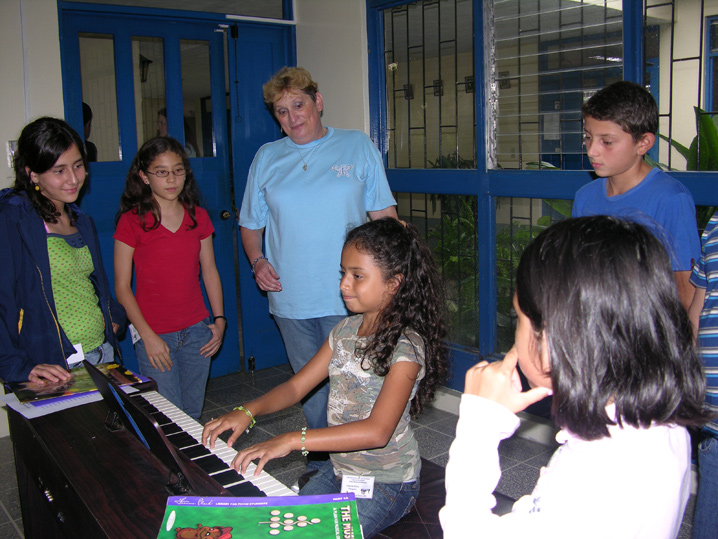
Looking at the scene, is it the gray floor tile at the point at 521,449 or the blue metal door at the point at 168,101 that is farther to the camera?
the blue metal door at the point at 168,101

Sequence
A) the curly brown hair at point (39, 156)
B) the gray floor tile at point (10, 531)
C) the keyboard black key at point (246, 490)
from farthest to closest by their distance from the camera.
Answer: the gray floor tile at point (10, 531) < the curly brown hair at point (39, 156) < the keyboard black key at point (246, 490)

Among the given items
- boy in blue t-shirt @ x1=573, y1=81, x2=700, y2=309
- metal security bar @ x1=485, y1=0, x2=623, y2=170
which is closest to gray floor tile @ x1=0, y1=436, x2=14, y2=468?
metal security bar @ x1=485, y1=0, x2=623, y2=170

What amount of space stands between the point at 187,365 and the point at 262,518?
1594 millimetres

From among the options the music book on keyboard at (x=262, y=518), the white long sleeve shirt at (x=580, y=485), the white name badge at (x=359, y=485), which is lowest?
the white name badge at (x=359, y=485)

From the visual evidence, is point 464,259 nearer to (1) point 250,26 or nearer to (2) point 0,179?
(1) point 250,26

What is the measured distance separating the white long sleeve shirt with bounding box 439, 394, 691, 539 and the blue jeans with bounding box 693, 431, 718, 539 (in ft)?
2.66

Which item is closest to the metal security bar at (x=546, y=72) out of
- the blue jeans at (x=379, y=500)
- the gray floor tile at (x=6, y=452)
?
the blue jeans at (x=379, y=500)

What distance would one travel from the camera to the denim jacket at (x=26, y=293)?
7.27 ft

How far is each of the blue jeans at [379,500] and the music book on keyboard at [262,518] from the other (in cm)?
41

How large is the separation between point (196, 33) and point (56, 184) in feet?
7.40

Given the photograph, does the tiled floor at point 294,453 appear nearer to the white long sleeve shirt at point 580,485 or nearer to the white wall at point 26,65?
the white wall at point 26,65

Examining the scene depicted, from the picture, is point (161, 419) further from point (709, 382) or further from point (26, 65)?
point (26, 65)

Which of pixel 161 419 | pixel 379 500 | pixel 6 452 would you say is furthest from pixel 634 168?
pixel 6 452

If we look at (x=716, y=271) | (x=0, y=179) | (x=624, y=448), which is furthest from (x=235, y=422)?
(x=0, y=179)
